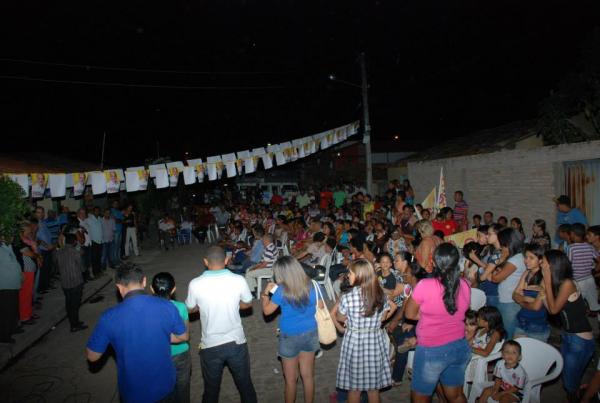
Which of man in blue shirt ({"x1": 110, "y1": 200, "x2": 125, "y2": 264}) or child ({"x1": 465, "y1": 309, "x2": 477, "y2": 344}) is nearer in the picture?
child ({"x1": 465, "y1": 309, "x2": 477, "y2": 344})

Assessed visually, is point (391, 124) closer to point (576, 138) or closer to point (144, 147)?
point (144, 147)

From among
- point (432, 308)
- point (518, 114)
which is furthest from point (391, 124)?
point (432, 308)

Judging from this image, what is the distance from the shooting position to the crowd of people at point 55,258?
21.2ft

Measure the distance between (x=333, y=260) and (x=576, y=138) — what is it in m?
7.62

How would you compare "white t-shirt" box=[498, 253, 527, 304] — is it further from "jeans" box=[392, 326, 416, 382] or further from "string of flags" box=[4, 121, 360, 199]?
"string of flags" box=[4, 121, 360, 199]

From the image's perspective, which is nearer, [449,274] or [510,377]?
[449,274]

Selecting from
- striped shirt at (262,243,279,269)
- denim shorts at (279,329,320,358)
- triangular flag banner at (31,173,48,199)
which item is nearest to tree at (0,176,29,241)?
triangular flag banner at (31,173,48,199)

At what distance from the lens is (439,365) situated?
340 cm

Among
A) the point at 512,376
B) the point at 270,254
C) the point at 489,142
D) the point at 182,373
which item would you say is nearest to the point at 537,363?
the point at 512,376

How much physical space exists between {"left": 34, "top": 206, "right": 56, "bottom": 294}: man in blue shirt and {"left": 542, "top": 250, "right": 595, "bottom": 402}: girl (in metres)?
9.72

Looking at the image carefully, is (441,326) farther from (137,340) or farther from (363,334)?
(137,340)

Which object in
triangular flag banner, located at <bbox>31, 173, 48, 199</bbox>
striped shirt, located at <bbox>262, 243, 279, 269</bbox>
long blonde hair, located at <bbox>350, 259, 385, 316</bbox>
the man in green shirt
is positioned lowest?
striped shirt, located at <bbox>262, 243, 279, 269</bbox>

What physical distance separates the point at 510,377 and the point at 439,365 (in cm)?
100

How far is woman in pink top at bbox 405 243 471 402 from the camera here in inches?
132
